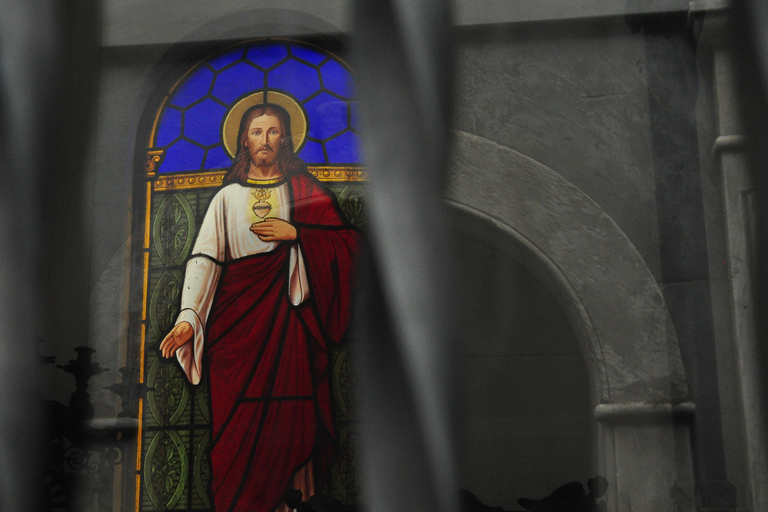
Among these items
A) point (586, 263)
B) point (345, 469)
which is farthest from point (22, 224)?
point (586, 263)

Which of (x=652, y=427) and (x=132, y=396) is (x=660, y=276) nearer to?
(x=652, y=427)

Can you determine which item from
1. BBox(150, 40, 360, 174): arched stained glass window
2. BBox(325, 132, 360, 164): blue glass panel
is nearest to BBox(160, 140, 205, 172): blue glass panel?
BBox(150, 40, 360, 174): arched stained glass window

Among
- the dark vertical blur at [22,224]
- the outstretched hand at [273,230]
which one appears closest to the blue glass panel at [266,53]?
the outstretched hand at [273,230]

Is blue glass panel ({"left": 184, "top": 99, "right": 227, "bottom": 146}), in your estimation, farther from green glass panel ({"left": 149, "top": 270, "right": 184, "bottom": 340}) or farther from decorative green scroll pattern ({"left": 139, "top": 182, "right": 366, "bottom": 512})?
green glass panel ({"left": 149, "top": 270, "right": 184, "bottom": 340})

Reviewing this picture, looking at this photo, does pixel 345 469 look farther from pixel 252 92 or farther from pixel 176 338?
pixel 252 92

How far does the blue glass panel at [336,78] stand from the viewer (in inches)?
51.5

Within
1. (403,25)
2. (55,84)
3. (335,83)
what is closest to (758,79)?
(403,25)

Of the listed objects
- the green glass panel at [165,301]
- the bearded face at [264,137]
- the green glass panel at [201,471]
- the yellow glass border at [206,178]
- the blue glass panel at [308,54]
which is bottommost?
the green glass panel at [201,471]

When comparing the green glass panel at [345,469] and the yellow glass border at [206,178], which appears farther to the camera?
the yellow glass border at [206,178]

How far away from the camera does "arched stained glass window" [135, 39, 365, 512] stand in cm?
111

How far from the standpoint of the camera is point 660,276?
3.69 ft

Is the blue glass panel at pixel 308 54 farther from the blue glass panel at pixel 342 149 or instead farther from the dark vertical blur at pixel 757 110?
the dark vertical blur at pixel 757 110

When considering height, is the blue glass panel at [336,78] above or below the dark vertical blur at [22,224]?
above

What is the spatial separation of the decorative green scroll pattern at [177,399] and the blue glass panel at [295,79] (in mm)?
188
